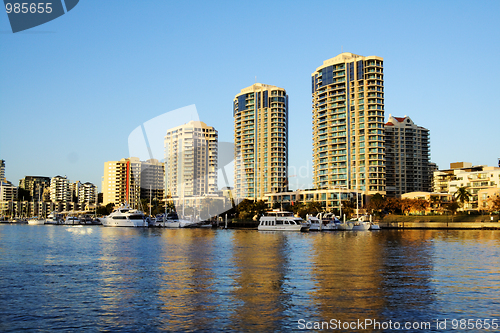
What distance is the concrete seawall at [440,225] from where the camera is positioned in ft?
451

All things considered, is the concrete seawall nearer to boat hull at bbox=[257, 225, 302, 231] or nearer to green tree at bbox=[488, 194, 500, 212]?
green tree at bbox=[488, 194, 500, 212]

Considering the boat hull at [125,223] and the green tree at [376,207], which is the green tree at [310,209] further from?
the boat hull at [125,223]

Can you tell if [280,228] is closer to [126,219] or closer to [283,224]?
[283,224]

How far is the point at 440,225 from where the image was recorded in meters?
145

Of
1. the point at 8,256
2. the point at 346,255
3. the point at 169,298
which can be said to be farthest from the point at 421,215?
the point at 169,298

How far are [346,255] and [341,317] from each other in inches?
1307

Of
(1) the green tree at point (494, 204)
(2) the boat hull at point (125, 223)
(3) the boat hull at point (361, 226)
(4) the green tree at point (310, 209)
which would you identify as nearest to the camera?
(3) the boat hull at point (361, 226)

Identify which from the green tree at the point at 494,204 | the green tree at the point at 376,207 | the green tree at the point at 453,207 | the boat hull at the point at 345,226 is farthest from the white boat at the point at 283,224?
the green tree at the point at 453,207

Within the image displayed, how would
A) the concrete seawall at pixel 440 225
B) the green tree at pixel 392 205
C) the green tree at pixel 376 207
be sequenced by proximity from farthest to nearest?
the green tree at pixel 392 205 → the green tree at pixel 376 207 → the concrete seawall at pixel 440 225

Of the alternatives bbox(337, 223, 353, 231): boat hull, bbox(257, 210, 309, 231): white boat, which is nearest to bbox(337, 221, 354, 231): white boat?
bbox(337, 223, 353, 231): boat hull

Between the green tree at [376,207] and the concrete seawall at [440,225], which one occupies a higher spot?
the green tree at [376,207]

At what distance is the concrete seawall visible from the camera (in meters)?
138

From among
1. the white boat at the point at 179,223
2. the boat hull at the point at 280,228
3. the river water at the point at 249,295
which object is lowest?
the white boat at the point at 179,223

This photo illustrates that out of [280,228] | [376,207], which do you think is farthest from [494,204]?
[280,228]
